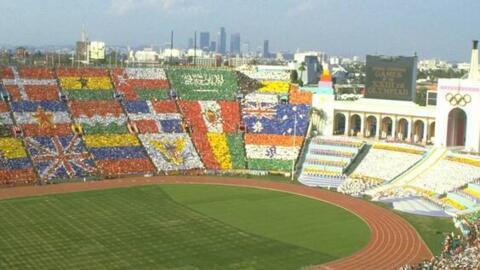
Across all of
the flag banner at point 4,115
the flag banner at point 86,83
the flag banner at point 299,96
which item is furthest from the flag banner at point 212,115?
the flag banner at point 4,115

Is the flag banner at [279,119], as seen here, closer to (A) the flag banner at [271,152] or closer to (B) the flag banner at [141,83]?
(A) the flag banner at [271,152]

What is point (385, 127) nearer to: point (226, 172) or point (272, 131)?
point (272, 131)

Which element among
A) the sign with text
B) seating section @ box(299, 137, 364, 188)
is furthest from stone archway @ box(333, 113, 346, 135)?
the sign with text

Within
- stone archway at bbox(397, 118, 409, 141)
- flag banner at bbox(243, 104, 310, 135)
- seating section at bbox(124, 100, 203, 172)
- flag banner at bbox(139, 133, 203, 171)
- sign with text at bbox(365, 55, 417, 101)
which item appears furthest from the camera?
flag banner at bbox(243, 104, 310, 135)

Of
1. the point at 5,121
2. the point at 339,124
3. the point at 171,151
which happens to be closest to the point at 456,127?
the point at 339,124

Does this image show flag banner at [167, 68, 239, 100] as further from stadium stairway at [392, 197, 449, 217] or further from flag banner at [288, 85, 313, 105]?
stadium stairway at [392, 197, 449, 217]

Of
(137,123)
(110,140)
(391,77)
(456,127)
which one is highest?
(391,77)
